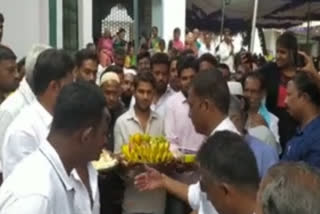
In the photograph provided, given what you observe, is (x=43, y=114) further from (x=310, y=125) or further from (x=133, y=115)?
(x=133, y=115)

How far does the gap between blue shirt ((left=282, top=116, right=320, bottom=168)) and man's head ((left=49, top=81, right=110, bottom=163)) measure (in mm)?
2160

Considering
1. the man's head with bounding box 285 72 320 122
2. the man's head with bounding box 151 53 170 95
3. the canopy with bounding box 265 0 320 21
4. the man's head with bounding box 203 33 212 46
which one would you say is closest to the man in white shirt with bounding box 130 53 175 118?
the man's head with bounding box 151 53 170 95

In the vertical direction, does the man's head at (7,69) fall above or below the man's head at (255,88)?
above

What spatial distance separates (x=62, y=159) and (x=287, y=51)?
491 centimetres

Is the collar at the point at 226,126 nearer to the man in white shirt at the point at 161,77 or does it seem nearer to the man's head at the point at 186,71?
the man's head at the point at 186,71

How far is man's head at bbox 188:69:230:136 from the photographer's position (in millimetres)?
4684

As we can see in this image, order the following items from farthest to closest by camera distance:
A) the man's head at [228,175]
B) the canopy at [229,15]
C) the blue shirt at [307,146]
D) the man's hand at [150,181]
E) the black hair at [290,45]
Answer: the canopy at [229,15] → the black hair at [290,45] → the man's hand at [150,181] → the blue shirt at [307,146] → the man's head at [228,175]

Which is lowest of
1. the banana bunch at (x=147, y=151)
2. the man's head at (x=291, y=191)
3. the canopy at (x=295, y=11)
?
the banana bunch at (x=147, y=151)

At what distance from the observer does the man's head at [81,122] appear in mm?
3365

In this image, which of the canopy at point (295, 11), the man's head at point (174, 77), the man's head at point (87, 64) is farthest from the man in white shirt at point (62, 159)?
the canopy at point (295, 11)

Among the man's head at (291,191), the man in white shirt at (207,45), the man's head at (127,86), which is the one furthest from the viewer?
the man in white shirt at (207,45)

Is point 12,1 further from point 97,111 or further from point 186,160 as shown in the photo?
point 97,111

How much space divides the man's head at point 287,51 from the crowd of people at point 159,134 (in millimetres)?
10

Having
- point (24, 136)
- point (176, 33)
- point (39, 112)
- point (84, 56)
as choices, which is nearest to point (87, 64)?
point (84, 56)
